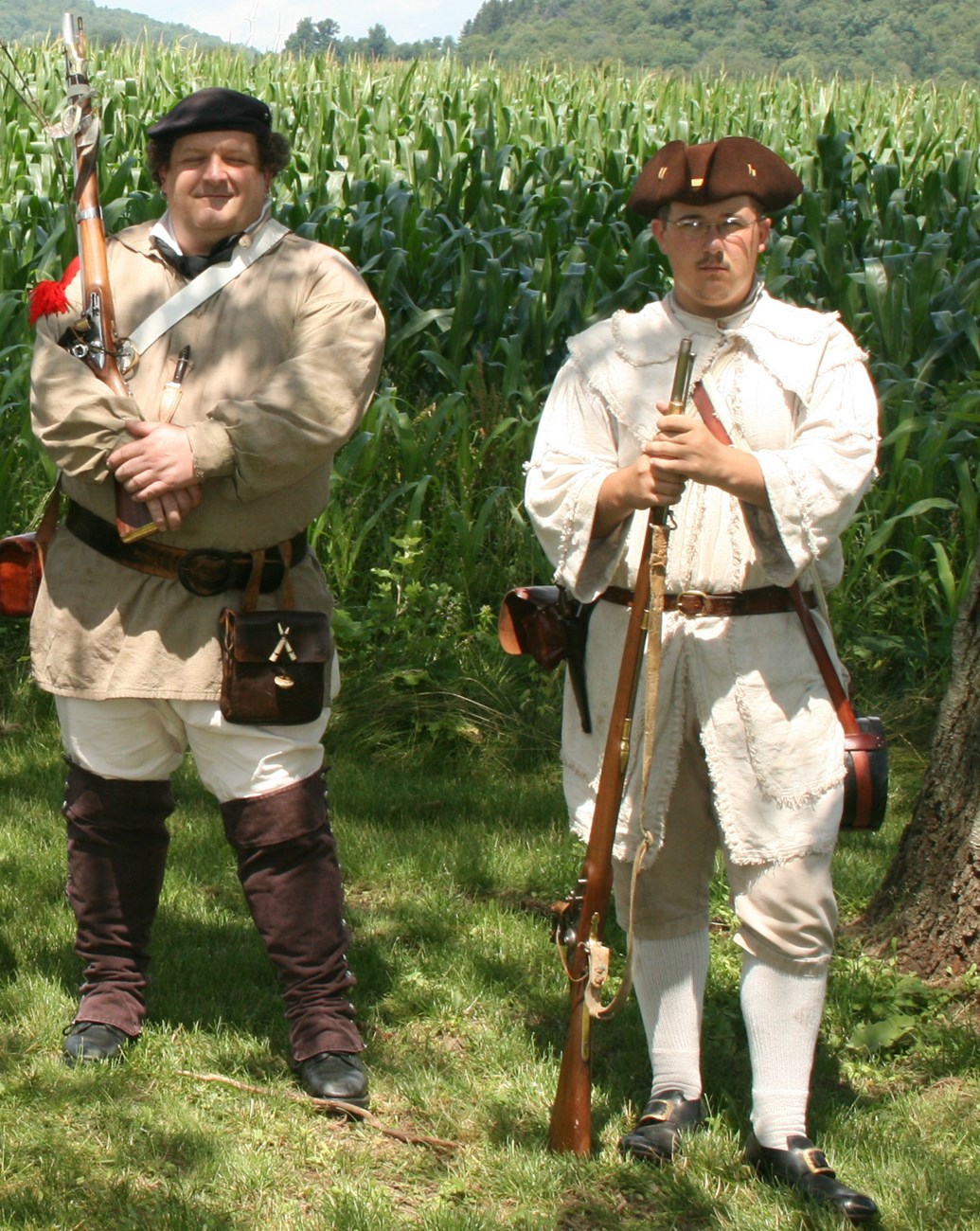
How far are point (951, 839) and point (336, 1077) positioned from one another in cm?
156

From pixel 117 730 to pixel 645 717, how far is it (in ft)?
3.90

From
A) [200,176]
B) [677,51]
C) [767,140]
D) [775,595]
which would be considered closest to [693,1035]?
[775,595]

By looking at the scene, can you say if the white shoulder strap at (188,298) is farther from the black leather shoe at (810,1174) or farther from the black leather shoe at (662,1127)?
the black leather shoe at (810,1174)

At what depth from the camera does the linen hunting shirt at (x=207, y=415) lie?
327 cm

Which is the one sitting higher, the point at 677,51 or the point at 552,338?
the point at 677,51

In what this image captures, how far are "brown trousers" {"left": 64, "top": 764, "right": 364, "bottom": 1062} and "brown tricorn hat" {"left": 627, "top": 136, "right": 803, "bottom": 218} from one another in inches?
57.2

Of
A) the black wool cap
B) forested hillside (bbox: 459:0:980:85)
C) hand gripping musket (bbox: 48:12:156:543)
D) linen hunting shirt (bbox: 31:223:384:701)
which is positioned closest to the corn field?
hand gripping musket (bbox: 48:12:156:543)

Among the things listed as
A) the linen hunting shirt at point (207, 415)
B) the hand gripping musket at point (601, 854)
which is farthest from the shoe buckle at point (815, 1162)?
the linen hunting shirt at point (207, 415)

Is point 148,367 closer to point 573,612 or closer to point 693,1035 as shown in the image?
point 573,612

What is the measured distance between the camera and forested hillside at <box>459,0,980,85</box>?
56062 mm

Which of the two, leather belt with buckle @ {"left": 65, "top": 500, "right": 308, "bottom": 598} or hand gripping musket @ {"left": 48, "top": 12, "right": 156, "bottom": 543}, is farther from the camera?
leather belt with buckle @ {"left": 65, "top": 500, "right": 308, "bottom": 598}

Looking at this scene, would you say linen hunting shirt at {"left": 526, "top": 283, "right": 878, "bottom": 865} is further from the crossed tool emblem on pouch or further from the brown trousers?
the brown trousers

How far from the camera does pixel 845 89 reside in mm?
14445

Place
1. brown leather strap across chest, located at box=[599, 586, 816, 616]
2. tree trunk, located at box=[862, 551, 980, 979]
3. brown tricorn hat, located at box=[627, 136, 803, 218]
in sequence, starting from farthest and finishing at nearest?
tree trunk, located at box=[862, 551, 980, 979], brown leather strap across chest, located at box=[599, 586, 816, 616], brown tricorn hat, located at box=[627, 136, 803, 218]
